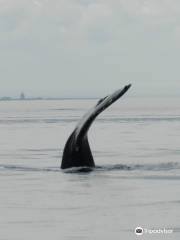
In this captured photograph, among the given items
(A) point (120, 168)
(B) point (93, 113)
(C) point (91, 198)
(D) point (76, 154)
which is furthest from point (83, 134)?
(C) point (91, 198)

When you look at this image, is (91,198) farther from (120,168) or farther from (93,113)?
(120,168)

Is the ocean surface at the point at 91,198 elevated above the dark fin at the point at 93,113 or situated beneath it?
situated beneath

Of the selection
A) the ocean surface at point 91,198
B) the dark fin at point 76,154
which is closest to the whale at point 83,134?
the dark fin at point 76,154

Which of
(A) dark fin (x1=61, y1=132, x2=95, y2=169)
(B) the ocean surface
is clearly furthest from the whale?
(B) the ocean surface

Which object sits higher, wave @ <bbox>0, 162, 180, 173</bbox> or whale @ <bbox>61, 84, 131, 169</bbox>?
whale @ <bbox>61, 84, 131, 169</bbox>

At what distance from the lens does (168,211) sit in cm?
1470

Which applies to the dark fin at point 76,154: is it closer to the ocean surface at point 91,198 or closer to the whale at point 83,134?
the whale at point 83,134

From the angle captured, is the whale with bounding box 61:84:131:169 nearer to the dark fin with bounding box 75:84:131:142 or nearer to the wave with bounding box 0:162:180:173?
the dark fin with bounding box 75:84:131:142

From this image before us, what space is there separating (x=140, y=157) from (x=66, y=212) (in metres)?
11.3

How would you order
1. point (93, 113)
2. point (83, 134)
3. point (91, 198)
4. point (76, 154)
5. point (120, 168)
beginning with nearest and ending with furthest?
1. point (91, 198)
2. point (93, 113)
3. point (83, 134)
4. point (76, 154)
5. point (120, 168)

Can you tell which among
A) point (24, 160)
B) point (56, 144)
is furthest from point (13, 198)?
point (56, 144)

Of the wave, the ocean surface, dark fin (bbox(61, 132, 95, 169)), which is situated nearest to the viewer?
the ocean surface

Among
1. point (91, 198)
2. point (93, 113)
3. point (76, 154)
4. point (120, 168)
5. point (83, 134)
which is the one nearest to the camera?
point (91, 198)

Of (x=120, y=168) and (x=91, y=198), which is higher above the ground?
(x=91, y=198)
